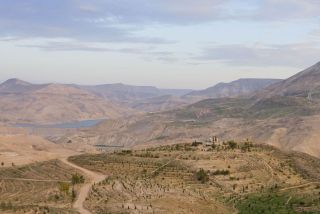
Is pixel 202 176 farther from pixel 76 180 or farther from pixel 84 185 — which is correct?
pixel 76 180

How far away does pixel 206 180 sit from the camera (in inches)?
2376

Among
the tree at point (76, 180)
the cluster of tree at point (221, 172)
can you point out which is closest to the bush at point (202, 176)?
the cluster of tree at point (221, 172)

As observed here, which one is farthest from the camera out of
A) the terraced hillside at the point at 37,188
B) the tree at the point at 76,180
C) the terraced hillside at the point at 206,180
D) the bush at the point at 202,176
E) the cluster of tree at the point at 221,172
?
the cluster of tree at the point at 221,172

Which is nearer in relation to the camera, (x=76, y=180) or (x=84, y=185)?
(x=84, y=185)

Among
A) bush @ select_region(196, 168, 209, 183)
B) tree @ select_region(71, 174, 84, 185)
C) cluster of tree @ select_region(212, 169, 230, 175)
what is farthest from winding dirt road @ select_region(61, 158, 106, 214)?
cluster of tree @ select_region(212, 169, 230, 175)

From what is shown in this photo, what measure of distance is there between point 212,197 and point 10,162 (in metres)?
36.6

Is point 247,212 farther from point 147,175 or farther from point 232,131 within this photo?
point 232,131

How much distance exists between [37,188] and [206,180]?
19.2 metres

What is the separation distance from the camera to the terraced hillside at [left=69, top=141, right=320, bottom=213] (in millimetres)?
48000

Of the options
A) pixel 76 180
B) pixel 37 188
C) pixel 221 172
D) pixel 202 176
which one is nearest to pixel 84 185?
pixel 76 180

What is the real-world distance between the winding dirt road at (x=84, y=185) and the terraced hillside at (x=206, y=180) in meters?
0.82

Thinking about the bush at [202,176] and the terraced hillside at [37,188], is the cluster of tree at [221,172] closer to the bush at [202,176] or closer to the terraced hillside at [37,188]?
the bush at [202,176]

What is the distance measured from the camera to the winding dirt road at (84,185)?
46.2 meters

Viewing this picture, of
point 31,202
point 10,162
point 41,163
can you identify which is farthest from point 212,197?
point 10,162
